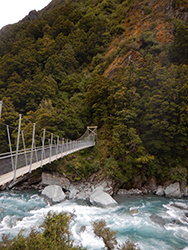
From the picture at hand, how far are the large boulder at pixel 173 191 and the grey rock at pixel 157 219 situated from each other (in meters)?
3.71

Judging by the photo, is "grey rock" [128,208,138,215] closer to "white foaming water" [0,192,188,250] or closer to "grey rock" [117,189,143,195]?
"white foaming water" [0,192,188,250]

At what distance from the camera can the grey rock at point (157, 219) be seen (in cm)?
647

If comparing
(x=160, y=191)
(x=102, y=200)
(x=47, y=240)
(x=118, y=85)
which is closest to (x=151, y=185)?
(x=160, y=191)

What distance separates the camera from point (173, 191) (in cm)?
998

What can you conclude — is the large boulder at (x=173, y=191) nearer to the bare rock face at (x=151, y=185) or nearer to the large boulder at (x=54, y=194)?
the bare rock face at (x=151, y=185)

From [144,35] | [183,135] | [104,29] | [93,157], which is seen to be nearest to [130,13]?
[104,29]

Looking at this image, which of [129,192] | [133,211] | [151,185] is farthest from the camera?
[151,185]

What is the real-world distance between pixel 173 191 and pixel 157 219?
411 cm

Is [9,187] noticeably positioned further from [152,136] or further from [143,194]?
[152,136]

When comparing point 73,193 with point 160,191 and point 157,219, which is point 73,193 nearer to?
point 157,219

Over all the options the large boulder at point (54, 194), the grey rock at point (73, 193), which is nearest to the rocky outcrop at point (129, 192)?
the grey rock at point (73, 193)

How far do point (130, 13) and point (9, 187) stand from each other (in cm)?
2655

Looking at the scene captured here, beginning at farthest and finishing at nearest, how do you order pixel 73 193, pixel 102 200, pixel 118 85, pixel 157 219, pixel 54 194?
pixel 118 85
pixel 73 193
pixel 54 194
pixel 102 200
pixel 157 219

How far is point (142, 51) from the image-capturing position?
16875 millimetres
